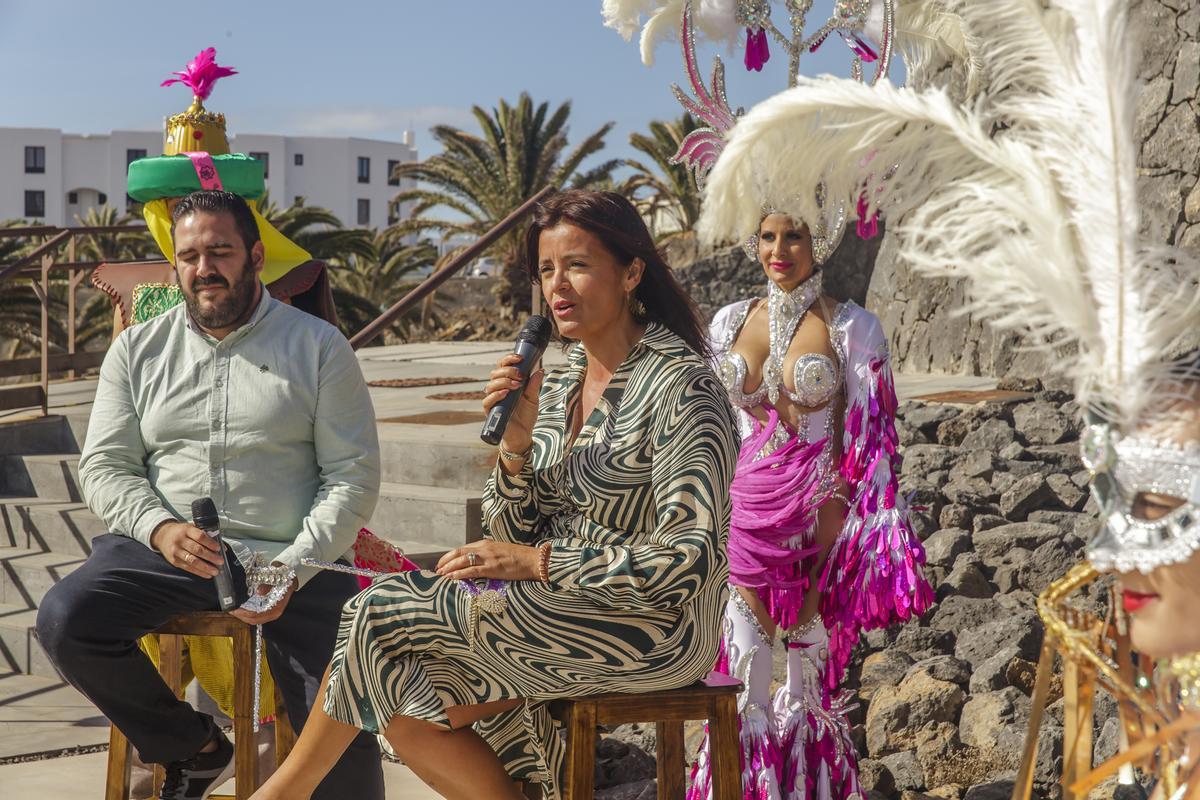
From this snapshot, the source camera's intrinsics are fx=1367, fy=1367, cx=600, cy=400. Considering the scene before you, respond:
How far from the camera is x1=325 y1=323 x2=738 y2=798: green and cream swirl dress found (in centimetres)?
287

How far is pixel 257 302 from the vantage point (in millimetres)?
3756

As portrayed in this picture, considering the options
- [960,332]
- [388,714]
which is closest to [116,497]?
[388,714]

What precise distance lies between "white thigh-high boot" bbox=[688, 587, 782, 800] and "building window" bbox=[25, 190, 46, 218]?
223ft

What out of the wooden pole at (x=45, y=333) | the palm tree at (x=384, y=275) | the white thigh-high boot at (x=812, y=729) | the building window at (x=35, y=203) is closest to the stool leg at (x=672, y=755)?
the white thigh-high boot at (x=812, y=729)

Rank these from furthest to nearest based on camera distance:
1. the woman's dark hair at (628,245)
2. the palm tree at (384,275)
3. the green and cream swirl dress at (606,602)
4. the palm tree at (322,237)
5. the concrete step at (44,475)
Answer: the palm tree at (384,275), the palm tree at (322,237), the concrete step at (44,475), the woman's dark hair at (628,245), the green and cream swirl dress at (606,602)

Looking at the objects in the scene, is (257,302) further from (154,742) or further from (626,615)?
(626,615)

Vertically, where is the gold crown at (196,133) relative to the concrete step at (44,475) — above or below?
above

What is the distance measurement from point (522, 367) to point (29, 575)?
3.75 m

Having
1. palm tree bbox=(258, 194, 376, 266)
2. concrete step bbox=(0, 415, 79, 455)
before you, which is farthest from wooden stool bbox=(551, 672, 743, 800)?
palm tree bbox=(258, 194, 376, 266)

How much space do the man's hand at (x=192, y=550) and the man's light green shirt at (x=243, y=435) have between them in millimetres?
97

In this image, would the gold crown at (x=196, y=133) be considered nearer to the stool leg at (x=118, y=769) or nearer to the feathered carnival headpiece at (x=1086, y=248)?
the stool leg at (x=118, y=769)

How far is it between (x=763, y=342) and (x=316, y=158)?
72.8 m

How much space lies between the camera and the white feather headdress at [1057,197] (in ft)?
5.60

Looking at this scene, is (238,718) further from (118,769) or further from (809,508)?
(809,508)
